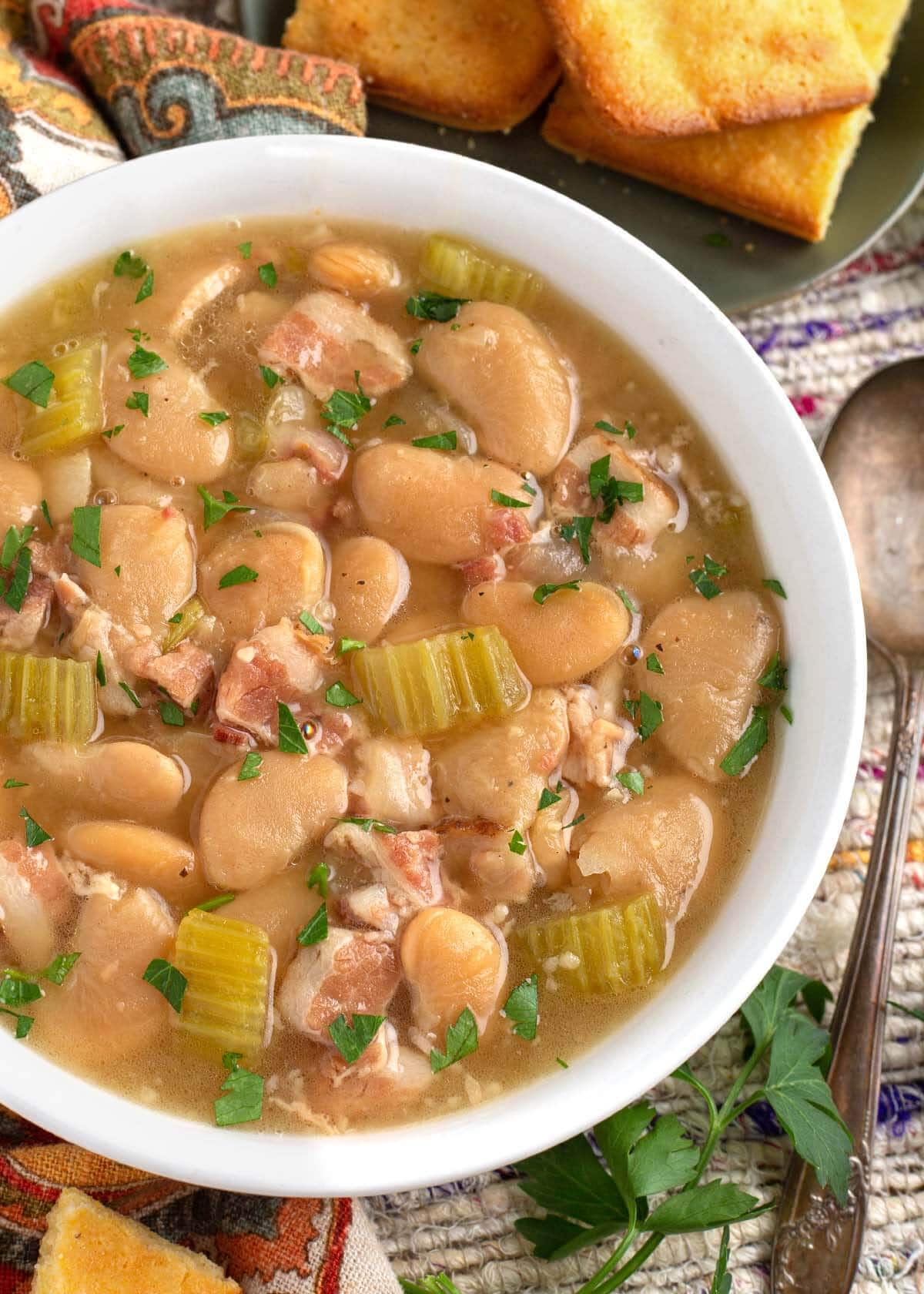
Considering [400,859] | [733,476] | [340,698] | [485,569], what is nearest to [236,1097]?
[400,859]

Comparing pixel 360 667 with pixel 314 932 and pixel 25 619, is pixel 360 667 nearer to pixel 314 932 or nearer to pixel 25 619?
pixel 314 932

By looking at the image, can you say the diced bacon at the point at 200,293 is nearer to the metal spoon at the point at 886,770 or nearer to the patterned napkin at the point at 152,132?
the patterned napkin at the point at 152,132

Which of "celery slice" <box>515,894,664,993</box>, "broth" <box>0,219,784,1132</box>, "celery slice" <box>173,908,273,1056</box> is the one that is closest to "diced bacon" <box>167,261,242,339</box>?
"broth" <box>0,219,784,1132</box>

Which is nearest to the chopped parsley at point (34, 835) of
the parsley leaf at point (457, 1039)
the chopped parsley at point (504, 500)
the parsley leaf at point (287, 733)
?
the parsley leaf at point (287, 733)

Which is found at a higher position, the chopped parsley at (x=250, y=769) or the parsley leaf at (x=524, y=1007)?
the chopped parsley at (x=250, y=769)

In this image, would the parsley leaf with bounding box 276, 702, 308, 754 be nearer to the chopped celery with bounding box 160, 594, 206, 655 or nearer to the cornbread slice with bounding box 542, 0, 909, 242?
the chopped celery with bounding box 160, 594, 206, 655

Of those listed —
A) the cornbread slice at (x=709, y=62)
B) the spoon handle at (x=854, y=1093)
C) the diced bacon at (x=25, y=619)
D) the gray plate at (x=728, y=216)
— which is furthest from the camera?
the gray plate at (x=728, y=216)
